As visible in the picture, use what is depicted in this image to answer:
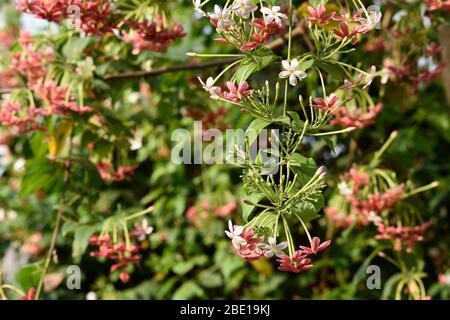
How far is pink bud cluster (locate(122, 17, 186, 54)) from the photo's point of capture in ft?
5.21

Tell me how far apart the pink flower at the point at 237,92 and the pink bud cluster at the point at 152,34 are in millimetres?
556

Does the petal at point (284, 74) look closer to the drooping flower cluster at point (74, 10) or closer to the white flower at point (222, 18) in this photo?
the white flower at point (222, 18)

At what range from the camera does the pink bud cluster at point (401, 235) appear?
1.69 metres

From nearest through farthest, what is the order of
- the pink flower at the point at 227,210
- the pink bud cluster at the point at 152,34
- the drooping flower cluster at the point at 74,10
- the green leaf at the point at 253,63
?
the green leaf at the point at 253,63 < the drooping flower cluster at the point at 74,10 < the pink bud cluster at the point at 152,34 < the pink flower at the point at 227,210

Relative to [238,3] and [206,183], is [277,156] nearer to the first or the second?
[238,3]

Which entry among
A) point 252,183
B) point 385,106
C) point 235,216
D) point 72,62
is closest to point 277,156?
point 252,183

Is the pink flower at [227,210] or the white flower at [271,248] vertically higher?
the pink flower at [227,210]

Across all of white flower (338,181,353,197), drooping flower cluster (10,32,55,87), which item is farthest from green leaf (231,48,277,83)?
drooping flower cluster (10,32,55,87)

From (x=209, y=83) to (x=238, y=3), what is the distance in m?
0.12

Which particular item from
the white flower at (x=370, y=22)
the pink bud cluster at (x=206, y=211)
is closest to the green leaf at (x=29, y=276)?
the pink bud cluster at (x=206, y=211)

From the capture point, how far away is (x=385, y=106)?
6.96 ft

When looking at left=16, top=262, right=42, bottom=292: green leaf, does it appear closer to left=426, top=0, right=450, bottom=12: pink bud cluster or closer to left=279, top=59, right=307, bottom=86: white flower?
left=279, top=59, right=307, bottom=86: white flower

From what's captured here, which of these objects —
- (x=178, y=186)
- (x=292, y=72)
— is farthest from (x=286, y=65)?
(x=178, y=186)

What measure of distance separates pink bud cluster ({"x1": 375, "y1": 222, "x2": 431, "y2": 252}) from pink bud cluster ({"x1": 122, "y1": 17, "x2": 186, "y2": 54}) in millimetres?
622
